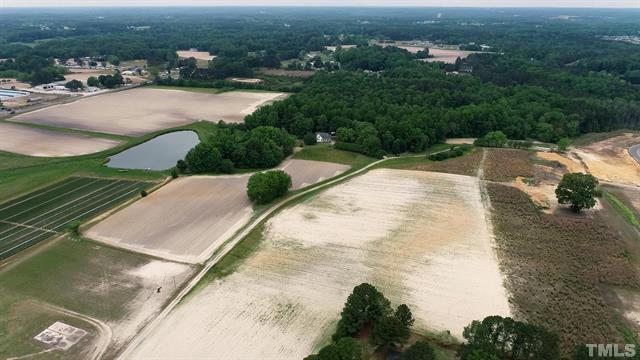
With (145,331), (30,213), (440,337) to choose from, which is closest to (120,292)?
(145,331)

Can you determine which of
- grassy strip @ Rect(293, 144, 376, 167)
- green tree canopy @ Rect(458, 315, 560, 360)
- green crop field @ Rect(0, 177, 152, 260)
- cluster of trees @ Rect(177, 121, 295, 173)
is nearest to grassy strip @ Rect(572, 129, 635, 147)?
grassy strip @ Rect(293, 144, 376, 167)

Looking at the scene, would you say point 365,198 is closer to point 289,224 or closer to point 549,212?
point 289,224

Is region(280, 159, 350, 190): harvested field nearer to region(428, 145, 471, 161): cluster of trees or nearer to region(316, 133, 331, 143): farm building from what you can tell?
region(316, 133, 331, 143): farm building

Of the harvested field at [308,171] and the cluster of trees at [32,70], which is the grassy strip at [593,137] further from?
the cluster of trees at [32,70]

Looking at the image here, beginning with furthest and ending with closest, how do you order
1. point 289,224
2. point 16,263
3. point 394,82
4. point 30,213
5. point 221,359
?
point 394,82
point 30,213
point 289,224
point 16,263
point 221,359

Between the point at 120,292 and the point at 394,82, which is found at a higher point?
the point at 394,82

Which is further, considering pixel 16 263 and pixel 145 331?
pixel 16 263

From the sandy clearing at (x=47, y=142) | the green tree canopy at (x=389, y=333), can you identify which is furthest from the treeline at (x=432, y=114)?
the green tree canopy at (x=389, y=333)
